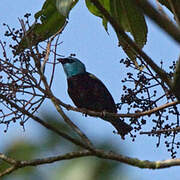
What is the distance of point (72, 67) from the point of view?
670 cm

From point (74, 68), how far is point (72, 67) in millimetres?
35

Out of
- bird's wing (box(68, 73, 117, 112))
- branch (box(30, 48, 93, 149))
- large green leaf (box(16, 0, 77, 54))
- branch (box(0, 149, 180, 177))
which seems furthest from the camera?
bird's wing (box(68, 73, 117, 112))

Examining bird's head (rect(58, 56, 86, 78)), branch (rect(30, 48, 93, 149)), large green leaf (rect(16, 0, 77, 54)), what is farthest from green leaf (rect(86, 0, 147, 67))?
bird's head (rect(58, 56, 86, 78))

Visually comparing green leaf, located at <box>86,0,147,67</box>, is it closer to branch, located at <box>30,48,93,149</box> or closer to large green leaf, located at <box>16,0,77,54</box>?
Result: large green leaf, located at <box>16,0,77,54</box>

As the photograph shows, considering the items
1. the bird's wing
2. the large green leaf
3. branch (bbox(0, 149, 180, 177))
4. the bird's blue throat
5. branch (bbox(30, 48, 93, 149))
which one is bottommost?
branch (bbox(0, 149, 180, 177))

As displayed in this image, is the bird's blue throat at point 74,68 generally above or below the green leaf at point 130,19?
above

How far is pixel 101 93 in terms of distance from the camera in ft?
19.8

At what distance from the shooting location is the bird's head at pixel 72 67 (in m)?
6.59

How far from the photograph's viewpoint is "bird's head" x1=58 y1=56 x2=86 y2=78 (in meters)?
6.59

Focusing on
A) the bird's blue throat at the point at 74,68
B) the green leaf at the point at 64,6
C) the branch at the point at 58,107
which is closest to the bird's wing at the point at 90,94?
the bird's blue throat at the point at 74,68

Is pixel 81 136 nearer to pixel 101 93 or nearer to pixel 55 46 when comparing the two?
pixel 55 46

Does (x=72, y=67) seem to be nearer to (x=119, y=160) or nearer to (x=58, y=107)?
(x=58, y=107)

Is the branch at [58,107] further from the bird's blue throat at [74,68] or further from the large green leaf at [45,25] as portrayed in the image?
the bird's blue throat at [74,68]

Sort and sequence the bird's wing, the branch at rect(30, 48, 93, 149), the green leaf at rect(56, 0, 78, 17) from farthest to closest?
the bird's wing < the green leaf at rect(56, 0, 78, 17) < the branch at rect(30, 48, 93, 149)
